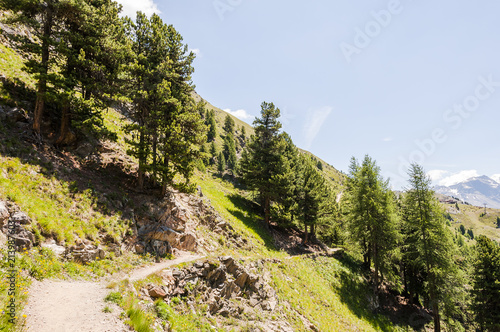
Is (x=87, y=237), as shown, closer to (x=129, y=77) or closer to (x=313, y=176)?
(x=129, y=77)

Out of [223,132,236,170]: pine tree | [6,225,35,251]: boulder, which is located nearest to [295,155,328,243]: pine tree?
[6,225,35,251]: boulder

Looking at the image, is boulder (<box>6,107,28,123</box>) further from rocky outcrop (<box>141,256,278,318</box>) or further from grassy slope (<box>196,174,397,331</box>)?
grassy slope (<box>196,174,397,331</box>)

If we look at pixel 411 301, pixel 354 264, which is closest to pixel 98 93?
pixel 354 264

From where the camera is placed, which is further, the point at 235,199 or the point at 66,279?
the point at 235,199

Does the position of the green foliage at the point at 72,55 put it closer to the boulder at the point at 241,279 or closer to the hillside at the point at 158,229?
the hillside at the point at 158,229

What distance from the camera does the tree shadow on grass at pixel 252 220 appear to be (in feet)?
92.0

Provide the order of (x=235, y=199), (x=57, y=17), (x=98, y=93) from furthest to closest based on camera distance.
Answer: (x=235, y=199) → (x=98, y=93) → (x=57, y=17)

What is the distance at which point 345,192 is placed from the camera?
32.1 metres

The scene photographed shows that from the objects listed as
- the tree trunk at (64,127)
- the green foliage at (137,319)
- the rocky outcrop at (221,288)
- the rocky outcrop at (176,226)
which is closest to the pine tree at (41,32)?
the tree trunk at (64,127)

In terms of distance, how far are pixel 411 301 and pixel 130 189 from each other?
38.0 metres

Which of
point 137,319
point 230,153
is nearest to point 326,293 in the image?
point 137,319

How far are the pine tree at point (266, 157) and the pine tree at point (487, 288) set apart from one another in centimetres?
2683

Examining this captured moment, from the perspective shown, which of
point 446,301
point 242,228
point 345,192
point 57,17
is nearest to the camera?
point 57,17

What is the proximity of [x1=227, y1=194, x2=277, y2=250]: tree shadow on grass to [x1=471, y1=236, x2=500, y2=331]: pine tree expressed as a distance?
25716 mm
